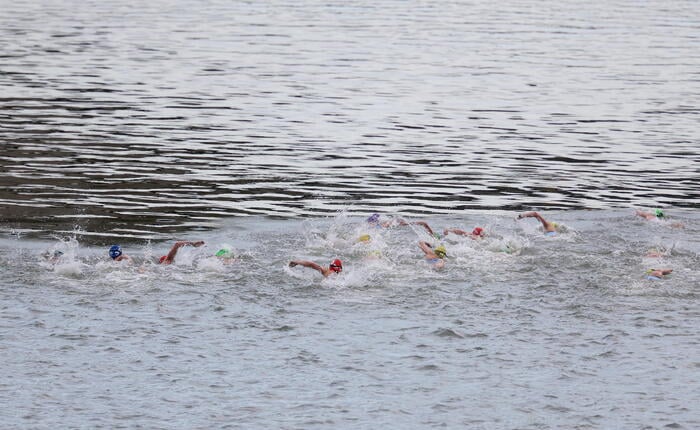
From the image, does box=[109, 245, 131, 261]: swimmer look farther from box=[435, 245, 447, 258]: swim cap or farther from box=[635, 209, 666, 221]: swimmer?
box=[635, 209, 666, 221]: swimmer

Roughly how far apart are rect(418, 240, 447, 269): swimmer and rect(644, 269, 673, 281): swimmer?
4.05 metres

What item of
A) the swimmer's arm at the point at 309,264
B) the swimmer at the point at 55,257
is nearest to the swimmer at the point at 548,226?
the swimmer's arm at the point at 309,264

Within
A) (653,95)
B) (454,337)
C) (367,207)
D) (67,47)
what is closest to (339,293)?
(454,337)

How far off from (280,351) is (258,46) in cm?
5626

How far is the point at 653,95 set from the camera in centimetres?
5491

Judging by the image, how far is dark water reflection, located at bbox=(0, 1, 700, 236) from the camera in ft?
108

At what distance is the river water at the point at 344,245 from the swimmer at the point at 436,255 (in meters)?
0.21

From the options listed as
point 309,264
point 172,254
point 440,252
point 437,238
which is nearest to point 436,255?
point 440,252

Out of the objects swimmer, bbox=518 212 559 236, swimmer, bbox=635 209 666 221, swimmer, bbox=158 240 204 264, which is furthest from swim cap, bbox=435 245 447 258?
swimmer, bbox=635 209 666 221

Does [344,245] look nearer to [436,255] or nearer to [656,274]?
[436,255]

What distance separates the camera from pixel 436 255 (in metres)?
24.8

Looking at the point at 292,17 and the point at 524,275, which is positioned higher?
the point at 524,275

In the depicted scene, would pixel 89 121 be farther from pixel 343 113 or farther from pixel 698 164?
pixel 698 164

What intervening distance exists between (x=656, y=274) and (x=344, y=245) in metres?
6.79
